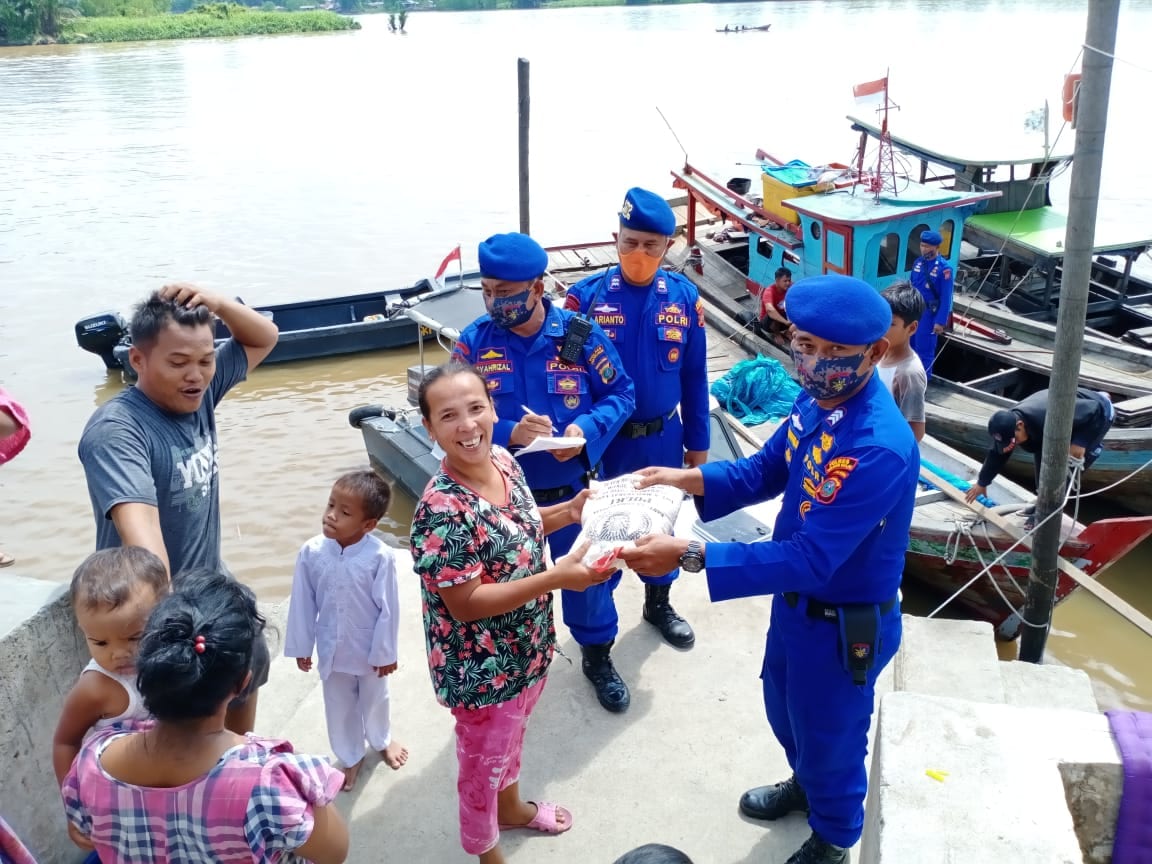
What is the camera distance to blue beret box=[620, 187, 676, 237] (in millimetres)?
3775

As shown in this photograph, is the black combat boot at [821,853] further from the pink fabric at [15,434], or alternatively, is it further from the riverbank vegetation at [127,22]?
the riverbank vegetation at [127,22]

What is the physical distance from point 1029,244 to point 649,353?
7.80m

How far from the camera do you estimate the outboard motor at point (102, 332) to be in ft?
36.3

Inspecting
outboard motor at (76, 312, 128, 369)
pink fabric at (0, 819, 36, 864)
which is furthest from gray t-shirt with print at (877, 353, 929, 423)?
outboard motor at (76, 312, 128, 369)

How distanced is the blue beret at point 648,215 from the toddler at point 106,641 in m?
2.47

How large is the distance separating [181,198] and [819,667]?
867 inches

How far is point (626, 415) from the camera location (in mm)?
3602

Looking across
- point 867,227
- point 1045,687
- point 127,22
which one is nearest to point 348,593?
point 1045,687

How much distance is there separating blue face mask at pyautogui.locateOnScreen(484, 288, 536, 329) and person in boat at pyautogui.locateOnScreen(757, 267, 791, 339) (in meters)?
6.65

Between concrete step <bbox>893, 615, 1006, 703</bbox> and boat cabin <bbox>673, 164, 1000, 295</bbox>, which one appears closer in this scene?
concrete step <bbox>893, 615, 1006, 703</bbox>

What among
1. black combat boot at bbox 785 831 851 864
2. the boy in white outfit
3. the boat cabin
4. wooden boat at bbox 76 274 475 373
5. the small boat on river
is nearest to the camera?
black combat boot at bbox 785 831 851 864

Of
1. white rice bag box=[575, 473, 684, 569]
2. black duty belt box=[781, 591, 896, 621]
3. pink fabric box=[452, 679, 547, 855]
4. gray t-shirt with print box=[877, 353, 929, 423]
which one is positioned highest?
white rice bag box=[575, 473, 684, 569]

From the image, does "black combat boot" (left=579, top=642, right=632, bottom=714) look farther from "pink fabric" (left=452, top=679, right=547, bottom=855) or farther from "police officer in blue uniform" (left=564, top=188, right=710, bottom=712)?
"pink fabric" (left=452, top=679, right=547, bottom=855)

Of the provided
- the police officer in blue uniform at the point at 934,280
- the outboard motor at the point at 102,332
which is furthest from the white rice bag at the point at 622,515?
the outboard motor at the point at 102,332
